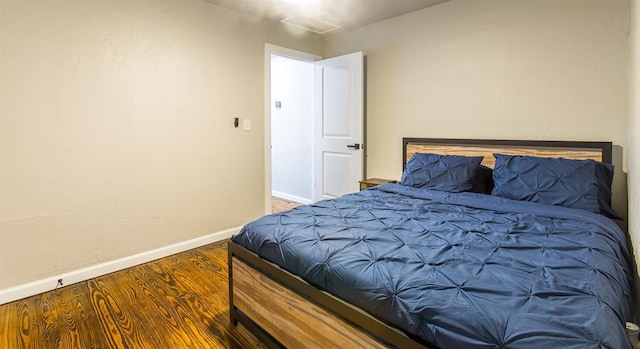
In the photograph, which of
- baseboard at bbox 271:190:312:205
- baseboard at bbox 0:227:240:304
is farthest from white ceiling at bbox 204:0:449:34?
baseboard at bbox 271:190:312:205

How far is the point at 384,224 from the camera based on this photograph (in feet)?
6.18

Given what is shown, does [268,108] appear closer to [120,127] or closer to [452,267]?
[120,127]

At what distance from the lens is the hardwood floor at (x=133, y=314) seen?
1850 millimetres

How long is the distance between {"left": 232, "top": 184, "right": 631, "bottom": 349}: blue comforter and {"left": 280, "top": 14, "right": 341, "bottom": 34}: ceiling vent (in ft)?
7.60

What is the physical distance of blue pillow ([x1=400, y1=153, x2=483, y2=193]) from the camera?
8.93ft

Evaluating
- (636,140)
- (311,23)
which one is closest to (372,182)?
(311,23)

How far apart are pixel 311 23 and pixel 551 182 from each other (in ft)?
9.17

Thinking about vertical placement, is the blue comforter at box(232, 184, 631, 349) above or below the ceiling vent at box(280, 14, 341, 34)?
below

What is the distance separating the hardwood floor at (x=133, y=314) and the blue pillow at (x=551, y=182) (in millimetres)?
1991

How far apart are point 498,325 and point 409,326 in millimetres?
262

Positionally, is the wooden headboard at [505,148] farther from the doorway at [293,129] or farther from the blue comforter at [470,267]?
the doorway at [293,129]

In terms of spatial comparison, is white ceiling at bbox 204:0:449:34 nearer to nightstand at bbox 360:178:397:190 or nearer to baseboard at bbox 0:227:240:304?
nightstand at bbox 360:178:397:190

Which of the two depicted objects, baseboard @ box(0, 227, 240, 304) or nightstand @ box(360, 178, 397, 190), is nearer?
baseboard @ box(0, 227, 240, 304)

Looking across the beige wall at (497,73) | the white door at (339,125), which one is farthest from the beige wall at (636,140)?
the white door at (339,125)
